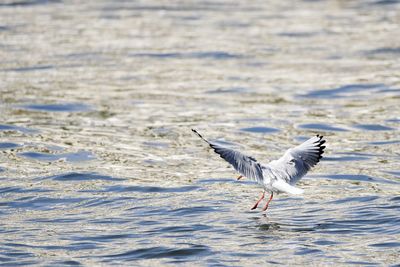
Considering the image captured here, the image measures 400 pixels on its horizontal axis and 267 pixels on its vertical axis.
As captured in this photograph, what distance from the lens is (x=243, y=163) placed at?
9.44 m

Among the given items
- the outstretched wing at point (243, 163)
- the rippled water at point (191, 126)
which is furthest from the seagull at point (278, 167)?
the rippled water at point (191, 126)

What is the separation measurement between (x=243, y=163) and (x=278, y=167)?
30.4 inches

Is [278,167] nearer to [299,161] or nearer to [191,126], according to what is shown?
[299,161]

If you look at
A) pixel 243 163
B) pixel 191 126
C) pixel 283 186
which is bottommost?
pixel 191 126

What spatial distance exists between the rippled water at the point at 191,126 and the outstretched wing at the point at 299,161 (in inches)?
16.6

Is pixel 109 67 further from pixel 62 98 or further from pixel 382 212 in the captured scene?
pixel 382 212

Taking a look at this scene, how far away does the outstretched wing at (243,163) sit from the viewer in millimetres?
9297

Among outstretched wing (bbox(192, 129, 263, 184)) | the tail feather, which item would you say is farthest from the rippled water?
outstretched wing (bbox(192, 129, 263, 184))

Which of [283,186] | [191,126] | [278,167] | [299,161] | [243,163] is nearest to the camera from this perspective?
[243,163]

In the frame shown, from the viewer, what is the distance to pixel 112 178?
463 inches

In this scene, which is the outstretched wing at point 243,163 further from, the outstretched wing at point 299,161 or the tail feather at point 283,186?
the outstretched wing at point 299,161

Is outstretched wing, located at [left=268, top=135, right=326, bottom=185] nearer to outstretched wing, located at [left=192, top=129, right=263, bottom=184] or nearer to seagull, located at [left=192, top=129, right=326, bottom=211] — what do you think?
seagull, located at [left=192, top=129, right=326, bottom=211]

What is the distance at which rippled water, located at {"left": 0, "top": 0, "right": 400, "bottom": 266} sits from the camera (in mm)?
9273

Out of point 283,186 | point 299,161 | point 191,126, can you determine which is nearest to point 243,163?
point 283,186
